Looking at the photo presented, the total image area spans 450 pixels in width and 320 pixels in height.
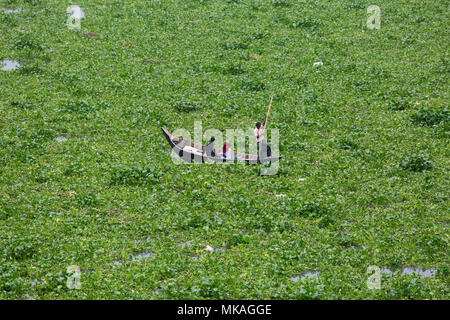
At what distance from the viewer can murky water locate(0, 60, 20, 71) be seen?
27.9m

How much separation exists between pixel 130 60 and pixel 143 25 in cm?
481

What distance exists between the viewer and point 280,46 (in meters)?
30.0

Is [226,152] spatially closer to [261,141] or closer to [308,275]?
[261,141]

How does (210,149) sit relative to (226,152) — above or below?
above

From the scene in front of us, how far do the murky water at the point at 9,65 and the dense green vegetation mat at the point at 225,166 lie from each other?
40 centimetres

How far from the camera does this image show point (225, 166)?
19.8 meters

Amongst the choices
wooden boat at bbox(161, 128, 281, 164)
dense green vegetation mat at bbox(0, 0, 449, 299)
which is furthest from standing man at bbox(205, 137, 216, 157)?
dense green vegetation mat at bbox(0, 0, 449, 299)

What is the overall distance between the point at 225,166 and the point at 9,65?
46.9ft

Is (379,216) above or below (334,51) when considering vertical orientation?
below

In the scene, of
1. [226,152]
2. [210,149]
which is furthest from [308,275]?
[210,149]

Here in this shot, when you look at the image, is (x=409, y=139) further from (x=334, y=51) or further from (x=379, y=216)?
(x=334, y=51)

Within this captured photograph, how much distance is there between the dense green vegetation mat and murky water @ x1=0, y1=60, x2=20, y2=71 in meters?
0.40

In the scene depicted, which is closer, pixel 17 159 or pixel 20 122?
pixel 17 159
